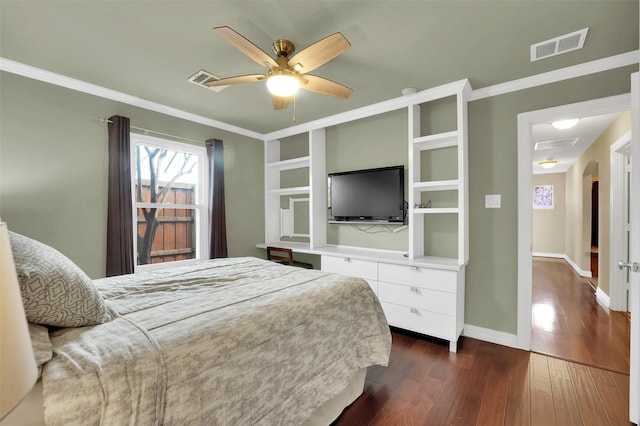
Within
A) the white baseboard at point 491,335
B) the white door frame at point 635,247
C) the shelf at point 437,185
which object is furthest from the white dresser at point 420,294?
the white door frame at point 635,247

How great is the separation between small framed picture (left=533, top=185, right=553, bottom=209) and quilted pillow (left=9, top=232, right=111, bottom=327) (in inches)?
381

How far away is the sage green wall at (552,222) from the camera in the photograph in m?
7.45

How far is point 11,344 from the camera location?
45cm

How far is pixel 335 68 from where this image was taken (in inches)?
96.6

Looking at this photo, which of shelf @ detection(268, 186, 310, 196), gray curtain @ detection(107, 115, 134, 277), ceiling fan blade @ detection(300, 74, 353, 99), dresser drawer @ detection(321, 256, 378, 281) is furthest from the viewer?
shelf @ detection(268, 186, 310, 196)

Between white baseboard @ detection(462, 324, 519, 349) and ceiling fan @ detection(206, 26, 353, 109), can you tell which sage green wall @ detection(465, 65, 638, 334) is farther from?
ceiling fan @ detection(206, 26, 353, 109)

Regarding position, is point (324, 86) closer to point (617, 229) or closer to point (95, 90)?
point (95, 90)

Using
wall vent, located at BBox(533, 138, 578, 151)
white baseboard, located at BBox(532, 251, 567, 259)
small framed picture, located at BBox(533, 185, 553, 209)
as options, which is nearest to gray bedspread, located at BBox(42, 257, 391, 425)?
wall vent, located at BBox(533, 138, 578, 151)

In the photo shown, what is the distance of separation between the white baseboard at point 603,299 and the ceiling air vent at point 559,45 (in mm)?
3259

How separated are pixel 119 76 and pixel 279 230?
9.36 feet

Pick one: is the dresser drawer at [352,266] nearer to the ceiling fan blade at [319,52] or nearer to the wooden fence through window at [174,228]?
the wooden fence through window at [174,228]

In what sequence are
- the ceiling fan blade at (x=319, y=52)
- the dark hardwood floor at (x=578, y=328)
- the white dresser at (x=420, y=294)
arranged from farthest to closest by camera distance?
the white dresser at (x=420, y=294)
the dark hardwood floor at (x=578, y=328)
the ceiling fan blade at (x=319, y=52)

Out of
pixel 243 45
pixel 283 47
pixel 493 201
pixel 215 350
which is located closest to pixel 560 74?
pixel 493 201

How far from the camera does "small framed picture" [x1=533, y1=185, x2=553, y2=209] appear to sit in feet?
25.2
